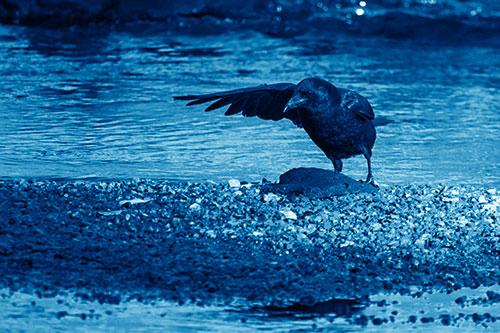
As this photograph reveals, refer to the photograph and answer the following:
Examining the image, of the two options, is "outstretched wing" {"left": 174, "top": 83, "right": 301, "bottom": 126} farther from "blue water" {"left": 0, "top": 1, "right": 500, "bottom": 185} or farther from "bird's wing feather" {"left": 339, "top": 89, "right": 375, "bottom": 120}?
"blue water" {"left": 0, "top": 1, "right": 500, "bottom": 185}

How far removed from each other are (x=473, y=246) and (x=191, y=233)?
1.51m

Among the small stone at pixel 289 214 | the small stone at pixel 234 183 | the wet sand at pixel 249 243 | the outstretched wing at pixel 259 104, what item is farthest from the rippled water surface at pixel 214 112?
the small stone at pixel 289 214

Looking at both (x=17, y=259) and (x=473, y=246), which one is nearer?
(x=17, y=259)

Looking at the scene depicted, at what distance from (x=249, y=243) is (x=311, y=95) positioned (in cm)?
120

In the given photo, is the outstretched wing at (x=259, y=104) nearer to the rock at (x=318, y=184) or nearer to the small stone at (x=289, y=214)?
the rock at (x=318, y=184)

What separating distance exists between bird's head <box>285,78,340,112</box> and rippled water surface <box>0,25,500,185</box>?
959mm

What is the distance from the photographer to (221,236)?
5.75 metres

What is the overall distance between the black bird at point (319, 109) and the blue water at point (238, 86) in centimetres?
55

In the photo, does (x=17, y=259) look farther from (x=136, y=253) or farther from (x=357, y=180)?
(x=357, y=180)

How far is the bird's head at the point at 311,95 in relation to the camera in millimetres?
6387

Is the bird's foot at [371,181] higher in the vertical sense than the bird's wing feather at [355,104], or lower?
lower

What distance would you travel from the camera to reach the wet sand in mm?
5016

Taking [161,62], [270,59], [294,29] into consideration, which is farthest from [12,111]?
[294,29]

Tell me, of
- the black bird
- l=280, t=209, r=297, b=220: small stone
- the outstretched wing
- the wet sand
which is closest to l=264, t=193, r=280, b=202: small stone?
the wet sand
